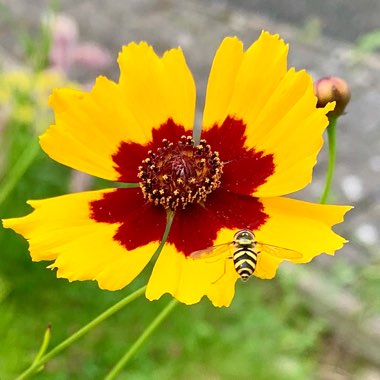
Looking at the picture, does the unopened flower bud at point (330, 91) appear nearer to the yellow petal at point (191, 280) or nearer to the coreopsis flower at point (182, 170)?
the coreopsis flower at point (182, 170)

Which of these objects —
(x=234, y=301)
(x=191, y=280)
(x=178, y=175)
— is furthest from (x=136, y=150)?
(x=234, y=301)

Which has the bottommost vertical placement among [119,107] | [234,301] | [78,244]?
[78,244]

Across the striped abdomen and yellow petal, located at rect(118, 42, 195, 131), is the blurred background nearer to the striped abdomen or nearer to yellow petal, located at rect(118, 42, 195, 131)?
yellow petal, located at rect(118, 42, 195, 131)

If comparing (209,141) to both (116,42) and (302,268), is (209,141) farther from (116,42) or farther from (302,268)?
(116,42)

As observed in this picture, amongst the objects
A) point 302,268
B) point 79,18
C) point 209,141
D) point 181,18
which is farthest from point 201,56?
point 209,141

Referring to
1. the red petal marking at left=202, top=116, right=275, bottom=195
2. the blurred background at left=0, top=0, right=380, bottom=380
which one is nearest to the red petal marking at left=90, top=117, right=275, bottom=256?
the red petal marking at left=202, top=116, right=275, bottom=195

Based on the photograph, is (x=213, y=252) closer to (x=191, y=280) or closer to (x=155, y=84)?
(x=191, y=280)
